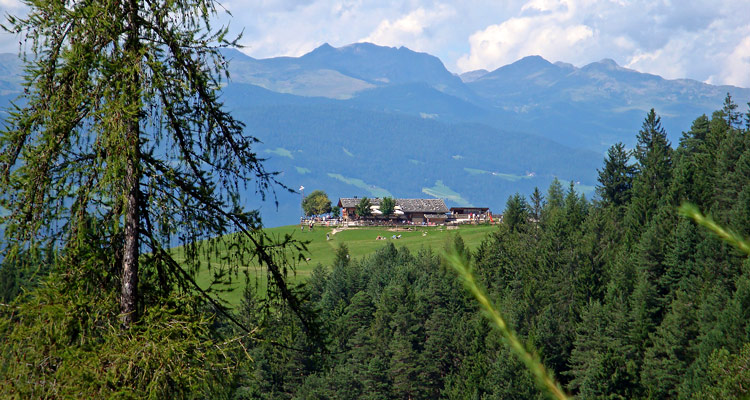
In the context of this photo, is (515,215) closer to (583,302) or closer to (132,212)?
(583,302)

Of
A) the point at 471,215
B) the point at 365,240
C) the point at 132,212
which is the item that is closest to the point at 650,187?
the point at 365,240

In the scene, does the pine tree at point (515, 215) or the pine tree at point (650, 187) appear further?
the pine tree at point (515, 215)

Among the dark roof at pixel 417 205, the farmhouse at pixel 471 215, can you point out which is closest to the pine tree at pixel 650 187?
the farmhouse at pixel 471 215

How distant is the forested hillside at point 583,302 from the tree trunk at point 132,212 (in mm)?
44578

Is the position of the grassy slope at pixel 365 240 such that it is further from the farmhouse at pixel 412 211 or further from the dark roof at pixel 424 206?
the dark roof at pixel 424 206

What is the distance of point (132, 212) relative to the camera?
8.03 meters

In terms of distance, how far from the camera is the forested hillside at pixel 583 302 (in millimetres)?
63594

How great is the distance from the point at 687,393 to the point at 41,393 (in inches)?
2282

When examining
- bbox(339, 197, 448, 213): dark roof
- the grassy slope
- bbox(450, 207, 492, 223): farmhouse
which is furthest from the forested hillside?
bbox(339, 197, 448, 213): dark roof

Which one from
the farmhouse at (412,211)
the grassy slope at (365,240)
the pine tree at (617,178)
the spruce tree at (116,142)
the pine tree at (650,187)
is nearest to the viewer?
the spruce tree at (116,142)

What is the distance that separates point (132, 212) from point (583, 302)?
85972 millimetres

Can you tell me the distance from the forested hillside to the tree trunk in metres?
44.6

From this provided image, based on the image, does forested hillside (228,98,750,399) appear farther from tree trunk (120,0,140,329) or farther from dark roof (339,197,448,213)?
dark roof (339,197,448,213)

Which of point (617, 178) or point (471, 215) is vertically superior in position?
point (471, 215)
